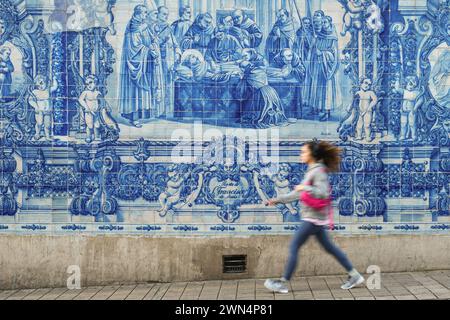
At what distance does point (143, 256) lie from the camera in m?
9.16

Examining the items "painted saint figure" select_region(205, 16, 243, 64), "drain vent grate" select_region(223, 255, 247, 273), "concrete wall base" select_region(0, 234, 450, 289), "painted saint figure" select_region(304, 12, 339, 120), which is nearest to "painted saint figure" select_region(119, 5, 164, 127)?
"painted saint figure" select_region(205, 16, 243, 64)

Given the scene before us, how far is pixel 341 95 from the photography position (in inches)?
363

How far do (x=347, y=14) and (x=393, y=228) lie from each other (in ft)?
9.24

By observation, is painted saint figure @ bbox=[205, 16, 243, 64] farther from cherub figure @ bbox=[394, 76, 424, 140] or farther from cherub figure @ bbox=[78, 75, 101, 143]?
cherub figure @ bbox=[394, 76, 424, 140]

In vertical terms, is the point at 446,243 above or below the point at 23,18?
below

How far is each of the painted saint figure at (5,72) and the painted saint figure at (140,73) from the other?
1.43 m

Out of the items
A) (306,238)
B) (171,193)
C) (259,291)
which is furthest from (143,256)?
(306,238)

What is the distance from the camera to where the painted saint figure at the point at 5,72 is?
9.21 meters

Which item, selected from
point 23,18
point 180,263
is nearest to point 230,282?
point 180,263

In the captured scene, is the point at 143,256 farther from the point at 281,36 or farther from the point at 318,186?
the point at 281,36

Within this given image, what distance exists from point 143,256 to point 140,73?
2347 mm

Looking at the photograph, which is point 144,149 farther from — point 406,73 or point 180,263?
point 406,73

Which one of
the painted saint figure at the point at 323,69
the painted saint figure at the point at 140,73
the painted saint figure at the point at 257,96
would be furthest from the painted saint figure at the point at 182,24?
the painted saint figure at the point at 323,69

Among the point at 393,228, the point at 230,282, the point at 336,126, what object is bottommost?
the point at 230,282
